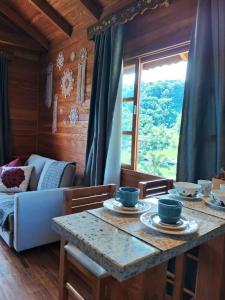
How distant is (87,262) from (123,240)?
1.86 feet

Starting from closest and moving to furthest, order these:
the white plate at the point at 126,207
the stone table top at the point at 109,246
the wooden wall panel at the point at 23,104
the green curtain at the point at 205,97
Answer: the stone table top at the point at 109,246
the white plate at the point at 126,207
the green curtain at the point at 205,97
the wooden wall panel at the point at 23,104

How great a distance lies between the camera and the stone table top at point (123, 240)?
2.48ft

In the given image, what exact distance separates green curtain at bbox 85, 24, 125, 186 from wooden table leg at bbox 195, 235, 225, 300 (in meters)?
1.48

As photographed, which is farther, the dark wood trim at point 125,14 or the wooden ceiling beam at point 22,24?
the wooden ceiling beam at point 22,24

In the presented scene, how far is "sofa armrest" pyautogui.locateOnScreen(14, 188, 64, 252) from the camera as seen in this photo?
2363mm

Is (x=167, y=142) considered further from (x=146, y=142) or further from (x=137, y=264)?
(x=137, y=264)

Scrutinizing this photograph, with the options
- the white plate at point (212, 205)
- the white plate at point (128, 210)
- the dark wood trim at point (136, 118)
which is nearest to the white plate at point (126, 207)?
the white plate at point (128, 210)

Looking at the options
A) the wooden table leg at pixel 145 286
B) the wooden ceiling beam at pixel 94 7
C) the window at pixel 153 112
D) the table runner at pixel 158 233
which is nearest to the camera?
the table runner at pixel 158 233

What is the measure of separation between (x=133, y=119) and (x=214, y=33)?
1.09 metres

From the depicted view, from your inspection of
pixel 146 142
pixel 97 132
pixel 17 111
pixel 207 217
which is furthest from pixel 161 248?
pixel 17 111

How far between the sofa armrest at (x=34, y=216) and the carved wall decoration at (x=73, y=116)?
1.05 m

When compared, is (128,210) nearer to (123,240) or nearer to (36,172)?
(123,240)

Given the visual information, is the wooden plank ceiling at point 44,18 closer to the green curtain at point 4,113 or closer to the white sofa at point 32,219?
the green curtain at point 4,113

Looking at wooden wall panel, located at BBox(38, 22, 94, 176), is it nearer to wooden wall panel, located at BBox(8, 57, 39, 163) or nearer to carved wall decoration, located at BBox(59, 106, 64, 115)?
carved wall decoration, located at BBox(59, 106, 64, 115)
